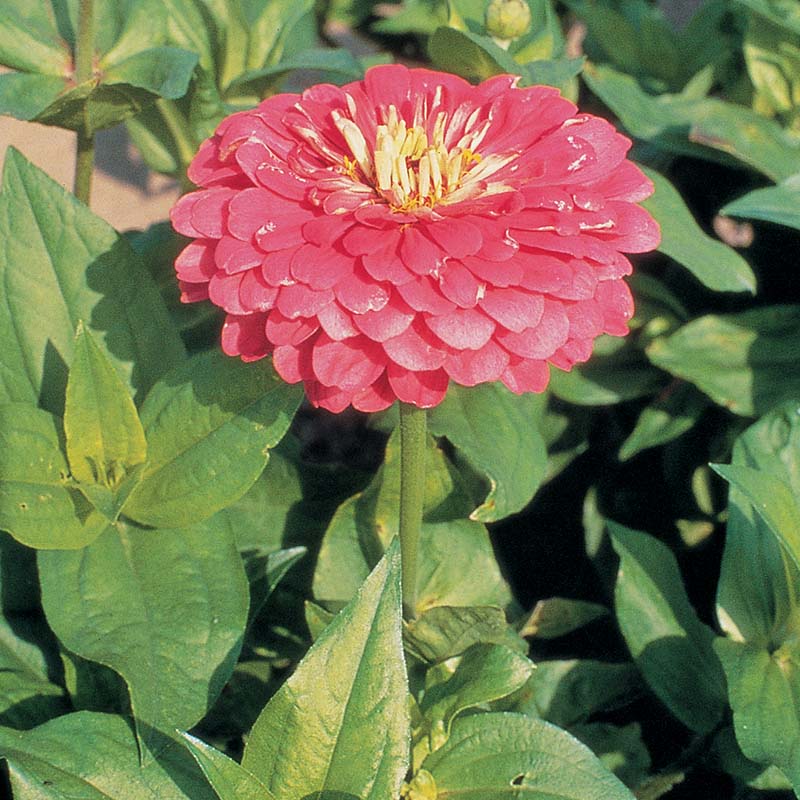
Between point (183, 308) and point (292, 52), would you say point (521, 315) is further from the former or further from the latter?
point (292, 52)

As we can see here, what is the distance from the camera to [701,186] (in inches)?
56.5

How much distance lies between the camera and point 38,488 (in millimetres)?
827

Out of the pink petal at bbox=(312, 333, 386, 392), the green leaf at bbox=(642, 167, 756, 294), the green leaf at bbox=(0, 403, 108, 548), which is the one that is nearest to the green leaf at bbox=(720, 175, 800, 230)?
the green leaf at bbox=(642, 167, 756, 294)

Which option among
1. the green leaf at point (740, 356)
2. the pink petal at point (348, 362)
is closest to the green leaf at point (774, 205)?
the green leaf at point (740, 356)

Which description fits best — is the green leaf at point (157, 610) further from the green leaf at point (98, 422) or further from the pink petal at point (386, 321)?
A: the pink petal at point (386, 321)

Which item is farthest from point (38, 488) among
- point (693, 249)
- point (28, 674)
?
point (693, 249)

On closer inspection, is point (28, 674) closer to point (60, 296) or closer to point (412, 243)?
point (60, 296)

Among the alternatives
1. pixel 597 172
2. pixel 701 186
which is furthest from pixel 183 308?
pixel 701 186

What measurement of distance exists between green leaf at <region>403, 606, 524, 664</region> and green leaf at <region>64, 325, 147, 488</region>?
24 centimetres

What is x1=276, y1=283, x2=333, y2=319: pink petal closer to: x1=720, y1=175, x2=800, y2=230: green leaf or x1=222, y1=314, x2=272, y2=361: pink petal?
x1=222, y1=314, x2=272, y2=361: pink petal

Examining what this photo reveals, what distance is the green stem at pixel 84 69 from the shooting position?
0.96 metres

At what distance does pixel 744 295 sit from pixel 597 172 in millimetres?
682

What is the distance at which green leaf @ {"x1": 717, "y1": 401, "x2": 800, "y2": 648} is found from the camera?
3.08 feet

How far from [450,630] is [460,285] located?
31 cm
